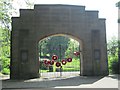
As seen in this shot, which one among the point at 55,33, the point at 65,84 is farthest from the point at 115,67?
the point at 65,84

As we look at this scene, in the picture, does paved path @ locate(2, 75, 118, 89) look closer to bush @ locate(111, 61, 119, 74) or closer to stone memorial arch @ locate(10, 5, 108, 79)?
stone memorial arch @ locate(10, 5, 108, 79)

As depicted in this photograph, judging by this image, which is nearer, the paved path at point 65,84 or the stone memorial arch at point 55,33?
the paved path at point 65,84

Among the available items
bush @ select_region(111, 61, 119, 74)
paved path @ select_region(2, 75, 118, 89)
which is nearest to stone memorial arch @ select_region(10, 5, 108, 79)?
bush @ select_region(111, 61, 119, 74)

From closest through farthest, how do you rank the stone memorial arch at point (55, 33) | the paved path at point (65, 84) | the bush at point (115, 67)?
the paved path at point (65, 84), the stone memorial arch at point (55, 33), the bush at point (115, 67)

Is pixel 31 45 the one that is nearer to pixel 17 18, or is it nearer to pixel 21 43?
pixel 21 43

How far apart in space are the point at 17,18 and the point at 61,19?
3.72 meters

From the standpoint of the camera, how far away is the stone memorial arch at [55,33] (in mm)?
21766

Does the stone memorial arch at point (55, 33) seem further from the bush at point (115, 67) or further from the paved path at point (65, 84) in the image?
the paved path at point (65, 84)

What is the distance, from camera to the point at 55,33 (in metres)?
22.4

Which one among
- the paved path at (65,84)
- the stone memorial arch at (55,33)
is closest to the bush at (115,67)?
the stone memorial arch at (55,33)

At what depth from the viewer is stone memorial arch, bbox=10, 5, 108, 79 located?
21.8 m

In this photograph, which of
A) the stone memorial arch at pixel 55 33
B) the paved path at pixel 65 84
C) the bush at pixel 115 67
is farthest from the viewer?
the bush at pixel 115 67

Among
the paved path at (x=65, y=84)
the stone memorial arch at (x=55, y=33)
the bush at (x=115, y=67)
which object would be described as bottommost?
the paved path at (x=65, y=84)

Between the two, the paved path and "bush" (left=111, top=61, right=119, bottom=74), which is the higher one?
"bush" (left=111, top=61, right=119, bottom=74)
